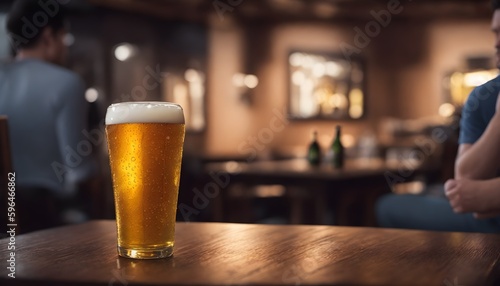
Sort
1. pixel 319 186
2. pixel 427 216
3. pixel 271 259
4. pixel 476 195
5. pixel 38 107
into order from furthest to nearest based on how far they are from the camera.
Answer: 1. pixel 319 186
2. pixel 38 107
3. pixel 427 216
4. pixel 476 195
5. pixel 271 259

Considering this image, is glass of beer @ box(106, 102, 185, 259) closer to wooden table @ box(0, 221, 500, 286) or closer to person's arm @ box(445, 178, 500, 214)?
wooden table @ box(0, 221, 500, 286)

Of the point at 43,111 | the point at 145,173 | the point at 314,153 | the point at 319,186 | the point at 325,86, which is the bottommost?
the point at 319,186

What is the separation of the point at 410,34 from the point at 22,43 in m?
8.01

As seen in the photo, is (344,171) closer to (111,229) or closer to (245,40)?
(111,229)

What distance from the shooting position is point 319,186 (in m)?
4.38

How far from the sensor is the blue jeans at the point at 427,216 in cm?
229

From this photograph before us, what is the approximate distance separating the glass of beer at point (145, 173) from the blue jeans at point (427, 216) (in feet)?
4.71

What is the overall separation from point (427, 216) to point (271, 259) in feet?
5.54

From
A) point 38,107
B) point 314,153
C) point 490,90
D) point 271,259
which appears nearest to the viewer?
point 271,259

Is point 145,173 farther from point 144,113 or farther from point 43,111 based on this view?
point 43,111

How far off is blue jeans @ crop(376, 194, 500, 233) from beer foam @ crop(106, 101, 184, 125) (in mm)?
1443

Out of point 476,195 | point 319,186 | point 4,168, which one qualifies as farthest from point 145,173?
point 319,186

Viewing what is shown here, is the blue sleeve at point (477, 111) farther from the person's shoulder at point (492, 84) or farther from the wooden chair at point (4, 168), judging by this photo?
the wooden chair at point (4, 168)

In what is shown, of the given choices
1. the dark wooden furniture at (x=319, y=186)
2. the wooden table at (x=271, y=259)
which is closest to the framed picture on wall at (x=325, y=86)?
the dark wooden furniture at (x=319, y=186)
